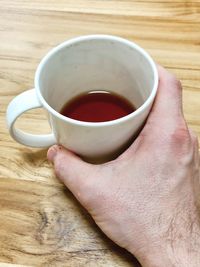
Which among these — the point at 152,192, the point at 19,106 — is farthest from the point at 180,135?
the point at 19,106

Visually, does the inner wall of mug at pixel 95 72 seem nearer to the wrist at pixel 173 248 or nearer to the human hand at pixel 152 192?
the human hand at pixel 152 192

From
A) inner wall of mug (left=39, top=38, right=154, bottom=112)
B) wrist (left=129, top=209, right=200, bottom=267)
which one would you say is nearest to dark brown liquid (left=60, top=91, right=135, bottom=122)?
inner wall of mug (left=39, top=38, right=154, bottom=112)

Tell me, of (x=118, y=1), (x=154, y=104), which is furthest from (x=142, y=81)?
(x=118, y=1)

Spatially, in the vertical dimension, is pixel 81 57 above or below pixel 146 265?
above

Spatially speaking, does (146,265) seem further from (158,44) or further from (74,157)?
(158,44)

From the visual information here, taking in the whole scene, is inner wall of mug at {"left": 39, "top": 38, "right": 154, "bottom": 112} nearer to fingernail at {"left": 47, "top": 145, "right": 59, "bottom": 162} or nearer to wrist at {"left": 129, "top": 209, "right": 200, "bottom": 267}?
fingernail at {"left": 47, "top": 145, "right": 59, "bottom": 162}
